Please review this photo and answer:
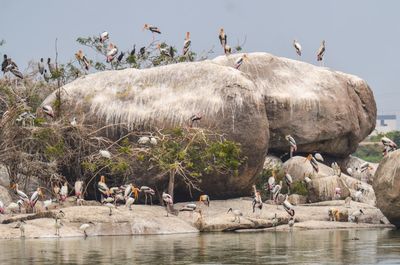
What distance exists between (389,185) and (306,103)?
1265 centimetres

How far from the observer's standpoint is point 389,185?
26.6 metres

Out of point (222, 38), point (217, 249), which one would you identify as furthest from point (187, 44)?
point (217, 249)

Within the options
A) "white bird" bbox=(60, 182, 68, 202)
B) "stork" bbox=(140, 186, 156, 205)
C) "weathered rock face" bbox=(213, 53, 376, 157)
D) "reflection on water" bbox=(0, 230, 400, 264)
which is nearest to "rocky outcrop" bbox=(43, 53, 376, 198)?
"stork" bbox=(140, 186, 156, 205)

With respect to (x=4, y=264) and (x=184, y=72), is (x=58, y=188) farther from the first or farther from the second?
(x=4, y=264)

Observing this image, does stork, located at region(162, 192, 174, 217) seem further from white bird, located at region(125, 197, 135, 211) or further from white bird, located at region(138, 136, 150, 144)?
white bird, located at region(138, 136, 150, 144)

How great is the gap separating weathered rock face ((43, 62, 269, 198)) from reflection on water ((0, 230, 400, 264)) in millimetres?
6039

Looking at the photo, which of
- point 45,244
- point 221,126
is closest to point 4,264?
point 45,244

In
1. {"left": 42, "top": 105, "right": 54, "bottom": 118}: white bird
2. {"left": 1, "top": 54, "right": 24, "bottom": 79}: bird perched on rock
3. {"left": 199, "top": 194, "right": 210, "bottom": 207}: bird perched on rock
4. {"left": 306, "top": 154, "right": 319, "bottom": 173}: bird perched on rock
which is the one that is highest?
{"left": 1, "top": 54, "right": 24, "bottom": 79}: bird perched on rock

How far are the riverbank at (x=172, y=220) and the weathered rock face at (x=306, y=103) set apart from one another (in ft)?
21.4

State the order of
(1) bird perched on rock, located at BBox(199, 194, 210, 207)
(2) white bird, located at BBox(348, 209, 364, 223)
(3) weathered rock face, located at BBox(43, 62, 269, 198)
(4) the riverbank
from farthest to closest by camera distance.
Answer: (3) weathered rock face, located at BBox(43, 62, 269, 198), (1) bird perched on rock, located at BBox(199, 194, 210, 207), (2) white bird, located at BBox(348, 209, 364, 223), (4) the riverbank

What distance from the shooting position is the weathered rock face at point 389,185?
26391 mm

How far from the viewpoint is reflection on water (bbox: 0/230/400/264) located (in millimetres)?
20438

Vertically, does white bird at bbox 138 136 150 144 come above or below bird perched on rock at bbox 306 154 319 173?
above

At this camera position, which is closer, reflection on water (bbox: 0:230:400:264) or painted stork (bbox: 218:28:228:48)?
reflection on water (bbox: 0:230:400:264)
